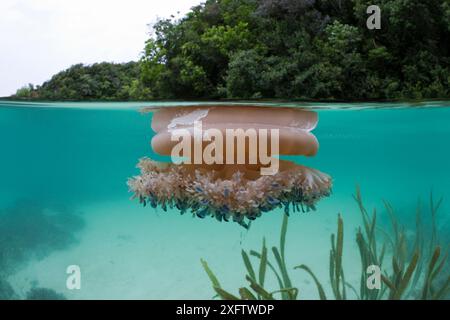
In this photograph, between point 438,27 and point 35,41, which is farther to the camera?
point 438,27

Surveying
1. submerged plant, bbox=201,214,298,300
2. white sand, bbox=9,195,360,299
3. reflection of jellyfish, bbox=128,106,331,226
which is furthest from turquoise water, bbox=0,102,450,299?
reflection of jellyfish, bbox=128,106,331,226

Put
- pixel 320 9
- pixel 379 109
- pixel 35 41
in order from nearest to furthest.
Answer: pixel 35 41, pixel 379 109, pixel 320 9

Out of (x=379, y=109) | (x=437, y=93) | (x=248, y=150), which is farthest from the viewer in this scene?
(x=437, y=93)

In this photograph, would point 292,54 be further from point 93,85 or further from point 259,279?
point 259,279

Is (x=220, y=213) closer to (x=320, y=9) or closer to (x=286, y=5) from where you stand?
(x=286, y=5)

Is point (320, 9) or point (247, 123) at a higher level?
point (320, 9)

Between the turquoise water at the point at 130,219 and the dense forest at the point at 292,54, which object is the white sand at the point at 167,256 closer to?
the turquoise water at the point at 130,219

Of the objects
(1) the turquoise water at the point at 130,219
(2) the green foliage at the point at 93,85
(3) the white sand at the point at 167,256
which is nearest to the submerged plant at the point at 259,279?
(1) the turquoise water at the point at 130,219

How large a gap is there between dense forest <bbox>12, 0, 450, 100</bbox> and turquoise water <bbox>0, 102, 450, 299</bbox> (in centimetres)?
71

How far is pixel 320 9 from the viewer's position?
8633 mm

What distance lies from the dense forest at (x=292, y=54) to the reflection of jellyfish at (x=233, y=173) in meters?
3.82

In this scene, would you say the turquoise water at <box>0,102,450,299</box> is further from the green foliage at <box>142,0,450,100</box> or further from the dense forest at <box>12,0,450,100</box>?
the green foliage at <box>142,0,450,100</box>
